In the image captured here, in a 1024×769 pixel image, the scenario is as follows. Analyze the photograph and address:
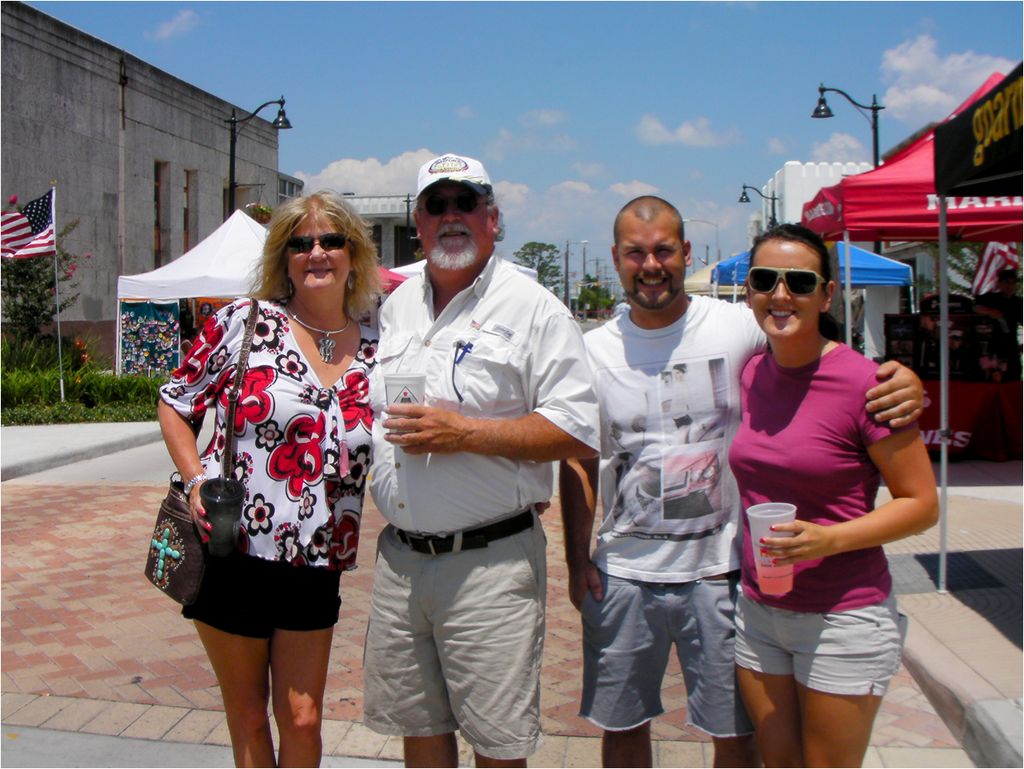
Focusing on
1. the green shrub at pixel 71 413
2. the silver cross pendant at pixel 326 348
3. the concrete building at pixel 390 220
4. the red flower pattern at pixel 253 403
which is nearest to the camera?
the red flower pattern at pixel 253 403

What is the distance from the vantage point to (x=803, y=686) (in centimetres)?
256

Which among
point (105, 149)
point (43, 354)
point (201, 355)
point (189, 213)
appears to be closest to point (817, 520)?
point (201, 355)

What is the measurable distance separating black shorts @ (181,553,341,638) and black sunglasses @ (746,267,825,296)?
1.60 metres

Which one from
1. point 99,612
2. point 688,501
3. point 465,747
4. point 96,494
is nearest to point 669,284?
point 688,501

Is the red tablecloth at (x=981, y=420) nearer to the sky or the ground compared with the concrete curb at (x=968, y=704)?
nearer to the sky

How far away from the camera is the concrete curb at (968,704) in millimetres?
3641

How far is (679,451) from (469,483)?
64cm

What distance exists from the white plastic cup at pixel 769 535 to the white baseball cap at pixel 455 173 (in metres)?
1.28

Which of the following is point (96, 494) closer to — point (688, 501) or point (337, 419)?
point (337, 419)

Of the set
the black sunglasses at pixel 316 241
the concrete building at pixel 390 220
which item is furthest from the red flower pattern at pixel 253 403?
the concrete building at pixel 390 220

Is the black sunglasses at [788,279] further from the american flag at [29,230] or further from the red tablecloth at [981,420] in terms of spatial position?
the american flag at [29,230]

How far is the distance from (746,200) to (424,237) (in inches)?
1354

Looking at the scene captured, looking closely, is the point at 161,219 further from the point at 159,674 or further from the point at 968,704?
the point at 968,704

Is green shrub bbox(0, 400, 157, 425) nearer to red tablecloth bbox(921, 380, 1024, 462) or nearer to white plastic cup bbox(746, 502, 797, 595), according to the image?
red tablecloth bbox(921, 380, 1024, 462)
